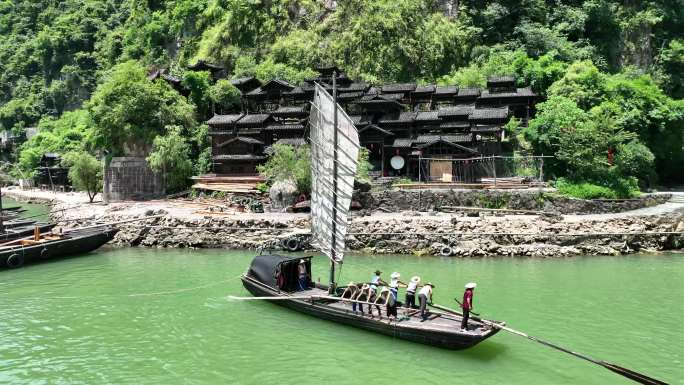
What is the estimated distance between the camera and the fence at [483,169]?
33.3 meters

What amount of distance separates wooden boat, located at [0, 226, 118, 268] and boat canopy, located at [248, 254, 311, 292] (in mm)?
13163

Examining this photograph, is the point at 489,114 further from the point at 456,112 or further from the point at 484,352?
the point at 484,352

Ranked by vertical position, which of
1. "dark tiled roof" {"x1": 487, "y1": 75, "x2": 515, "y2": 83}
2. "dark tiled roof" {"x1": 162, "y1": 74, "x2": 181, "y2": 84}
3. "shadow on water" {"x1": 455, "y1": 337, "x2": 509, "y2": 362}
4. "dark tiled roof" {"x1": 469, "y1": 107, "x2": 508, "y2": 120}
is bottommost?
"shadow on water" {"x1": 455, "y1": 337, "x2": 509, "y2": 362}

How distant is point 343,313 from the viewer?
1404 centimetres

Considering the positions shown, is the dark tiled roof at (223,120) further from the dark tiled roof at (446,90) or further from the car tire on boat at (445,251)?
the car tire on boat at (445,251)

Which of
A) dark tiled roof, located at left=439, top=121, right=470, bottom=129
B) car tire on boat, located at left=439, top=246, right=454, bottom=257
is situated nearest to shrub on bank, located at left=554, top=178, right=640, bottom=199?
dark tiled roof, located at left=439, top=121, right=470, bottom=129

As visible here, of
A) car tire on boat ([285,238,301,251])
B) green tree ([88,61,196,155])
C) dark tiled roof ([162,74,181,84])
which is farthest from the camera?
dark tiled roof ([162,74,181,84])

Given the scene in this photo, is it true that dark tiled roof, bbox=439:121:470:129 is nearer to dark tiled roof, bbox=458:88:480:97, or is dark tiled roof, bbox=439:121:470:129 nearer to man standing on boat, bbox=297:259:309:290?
dark tiled roof, bbox=458:88:480:97

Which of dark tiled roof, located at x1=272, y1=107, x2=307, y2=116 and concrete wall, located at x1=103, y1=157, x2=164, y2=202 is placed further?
dark tiled roof, located at x1=272, y1=107, x2=307, y2=116

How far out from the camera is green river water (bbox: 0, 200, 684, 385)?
11742 millimetres

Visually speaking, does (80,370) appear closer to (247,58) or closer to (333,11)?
(247,58)

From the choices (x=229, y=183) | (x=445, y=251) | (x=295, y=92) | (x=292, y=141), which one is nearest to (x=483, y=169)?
(x=445, y=251)

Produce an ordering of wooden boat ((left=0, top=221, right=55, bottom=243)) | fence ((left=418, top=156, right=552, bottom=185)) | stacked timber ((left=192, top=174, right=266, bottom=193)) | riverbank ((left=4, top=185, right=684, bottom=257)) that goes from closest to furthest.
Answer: riverbank ((left=4, top=185, right=684, bottom=257)), wooden boat ((left=0, top=221, right=55, bottom=243)), fence ((left=418, top=156, right=552, bottom=185)), stacked timber ((left=192, top=174, right=266, bottom=193))

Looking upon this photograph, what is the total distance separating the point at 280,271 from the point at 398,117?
84.3 ft
